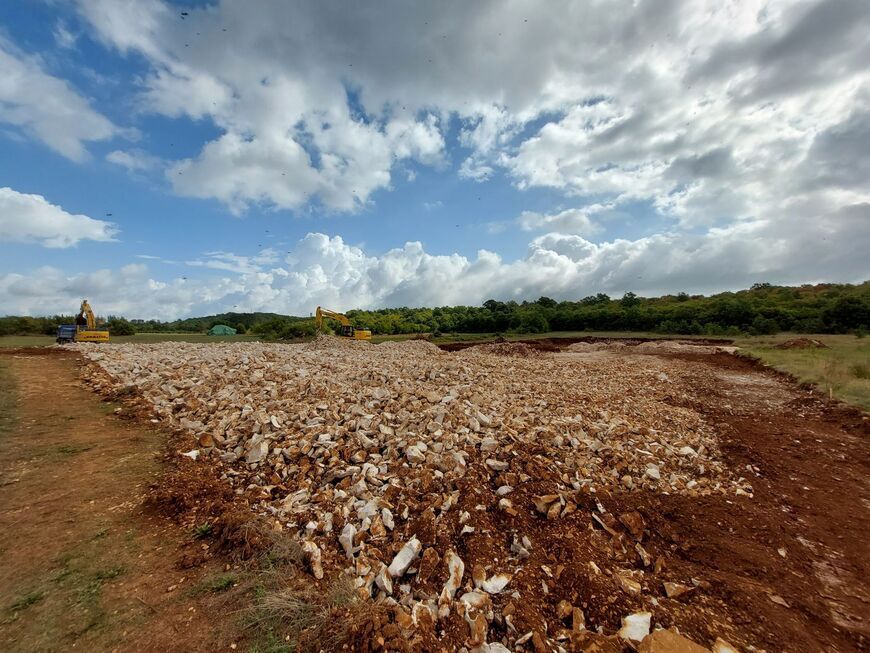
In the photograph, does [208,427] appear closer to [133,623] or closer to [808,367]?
[133,623]

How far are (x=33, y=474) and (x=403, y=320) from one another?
252ft

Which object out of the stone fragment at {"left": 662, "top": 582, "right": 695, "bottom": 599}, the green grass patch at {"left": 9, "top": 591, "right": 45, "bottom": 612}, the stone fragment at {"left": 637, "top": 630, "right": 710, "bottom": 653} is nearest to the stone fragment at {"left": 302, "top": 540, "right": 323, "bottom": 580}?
the green grass patch at {"left": 9, "top": 591, "right": 45, "bottom": 612}

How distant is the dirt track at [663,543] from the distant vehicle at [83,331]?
23.5 meters

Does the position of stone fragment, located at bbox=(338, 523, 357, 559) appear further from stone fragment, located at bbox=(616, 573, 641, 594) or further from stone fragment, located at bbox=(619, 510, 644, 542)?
stone fragment, located at bbox=(619, 510, 644, 542)

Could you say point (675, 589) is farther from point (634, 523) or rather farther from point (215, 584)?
point (215, 584)

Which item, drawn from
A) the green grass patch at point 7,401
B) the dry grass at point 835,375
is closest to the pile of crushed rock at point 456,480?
the green grass patch at point 7,401

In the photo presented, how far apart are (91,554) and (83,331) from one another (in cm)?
3122

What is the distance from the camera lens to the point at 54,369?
44.9 ft

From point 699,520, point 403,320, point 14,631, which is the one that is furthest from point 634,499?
point 403,320

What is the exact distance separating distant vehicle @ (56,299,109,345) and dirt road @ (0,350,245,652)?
24.2 m

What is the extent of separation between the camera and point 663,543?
14.6 feet

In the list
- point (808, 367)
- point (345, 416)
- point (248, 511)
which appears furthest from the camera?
point (808, 367)

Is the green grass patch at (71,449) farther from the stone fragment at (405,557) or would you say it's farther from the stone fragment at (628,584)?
the stone fragment at (628,584)

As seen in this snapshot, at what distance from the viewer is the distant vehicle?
2578 centimetres
